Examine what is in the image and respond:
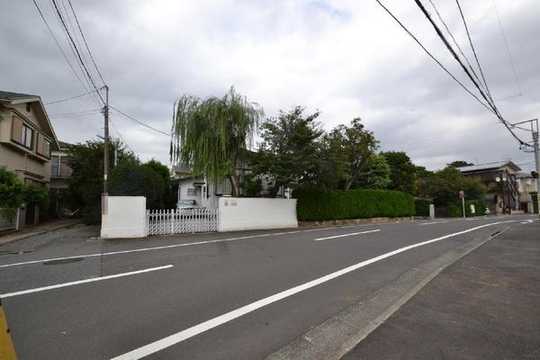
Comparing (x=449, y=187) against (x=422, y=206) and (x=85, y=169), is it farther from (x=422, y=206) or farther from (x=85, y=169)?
(x=85, y=169)

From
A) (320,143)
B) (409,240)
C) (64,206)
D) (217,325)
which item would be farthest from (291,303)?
(64,206)

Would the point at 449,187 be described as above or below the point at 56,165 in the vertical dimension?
below

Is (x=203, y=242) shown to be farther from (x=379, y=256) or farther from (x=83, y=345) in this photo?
(x=83, y=345)

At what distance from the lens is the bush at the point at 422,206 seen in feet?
109

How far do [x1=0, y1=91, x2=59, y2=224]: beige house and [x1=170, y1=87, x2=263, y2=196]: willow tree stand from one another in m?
7.77

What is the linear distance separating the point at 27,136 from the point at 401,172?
33.6m

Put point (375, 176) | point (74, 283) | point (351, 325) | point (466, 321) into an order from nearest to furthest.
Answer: point (351, 325) < point (466, 321) < point (74, 283) < point (375, 176)

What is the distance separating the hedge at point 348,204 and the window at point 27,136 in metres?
16.6

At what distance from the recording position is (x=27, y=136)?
17141 mm

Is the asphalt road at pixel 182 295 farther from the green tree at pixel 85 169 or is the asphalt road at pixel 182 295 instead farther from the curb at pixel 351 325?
the green tree at pixel 85 169

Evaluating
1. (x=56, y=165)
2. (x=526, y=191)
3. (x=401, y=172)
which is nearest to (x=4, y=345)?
(x=56, y=165)

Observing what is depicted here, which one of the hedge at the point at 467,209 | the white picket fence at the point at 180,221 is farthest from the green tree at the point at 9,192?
the hedge at the point at 467,209

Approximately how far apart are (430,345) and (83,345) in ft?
12.1

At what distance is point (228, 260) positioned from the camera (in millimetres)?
7180
